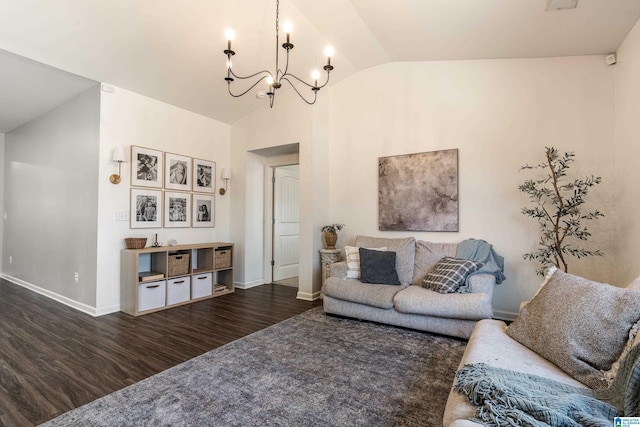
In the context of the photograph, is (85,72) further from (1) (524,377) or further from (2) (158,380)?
(1) (524,377)

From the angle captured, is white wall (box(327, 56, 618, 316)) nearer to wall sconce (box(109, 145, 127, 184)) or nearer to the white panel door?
the white panel door

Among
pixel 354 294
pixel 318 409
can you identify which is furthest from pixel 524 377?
pixel 354 294

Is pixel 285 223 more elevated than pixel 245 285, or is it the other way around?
pixel 285 223

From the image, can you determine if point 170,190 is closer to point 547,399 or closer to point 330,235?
point 330,235

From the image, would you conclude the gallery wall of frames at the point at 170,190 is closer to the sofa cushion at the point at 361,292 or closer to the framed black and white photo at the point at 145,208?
the framed black and white photo at the point at 145,208

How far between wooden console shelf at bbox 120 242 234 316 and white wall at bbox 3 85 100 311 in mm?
412

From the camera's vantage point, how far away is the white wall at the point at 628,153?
8.40 ft

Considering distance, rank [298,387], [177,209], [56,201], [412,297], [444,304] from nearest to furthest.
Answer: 1. [298,387]
2. [444,304]
3. [412,297]
4. [56,201]
5. [177,209]

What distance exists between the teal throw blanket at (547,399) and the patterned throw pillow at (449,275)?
165cm

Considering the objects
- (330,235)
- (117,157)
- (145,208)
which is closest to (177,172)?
(145,208)

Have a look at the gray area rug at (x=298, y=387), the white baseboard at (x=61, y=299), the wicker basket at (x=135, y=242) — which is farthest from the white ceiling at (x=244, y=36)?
the gray area rug at (x=298, y=387)

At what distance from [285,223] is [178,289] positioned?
2.22m

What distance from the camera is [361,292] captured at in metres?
3.28

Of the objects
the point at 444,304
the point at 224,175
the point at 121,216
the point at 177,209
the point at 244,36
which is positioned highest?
the point at 244,36
